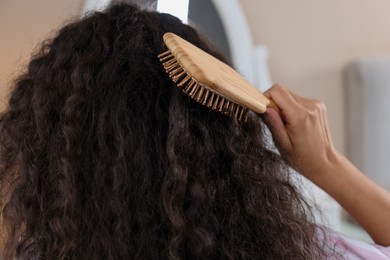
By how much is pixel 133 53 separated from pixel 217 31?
54cm

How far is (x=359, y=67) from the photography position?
3.34ft

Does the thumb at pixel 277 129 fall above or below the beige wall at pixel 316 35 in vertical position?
above

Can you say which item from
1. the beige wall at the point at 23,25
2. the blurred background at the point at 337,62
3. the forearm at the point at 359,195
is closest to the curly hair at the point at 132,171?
the forearm at the point at 359,195

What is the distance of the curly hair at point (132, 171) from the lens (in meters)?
0.36

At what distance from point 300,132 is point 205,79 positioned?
0.74 ft

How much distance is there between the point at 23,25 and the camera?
0.77 m

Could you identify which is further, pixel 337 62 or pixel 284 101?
pixel 337 62

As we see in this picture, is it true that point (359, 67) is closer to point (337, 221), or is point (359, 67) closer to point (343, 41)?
point (343, 41)

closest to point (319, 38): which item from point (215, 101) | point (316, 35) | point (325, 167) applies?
point (316, 35)

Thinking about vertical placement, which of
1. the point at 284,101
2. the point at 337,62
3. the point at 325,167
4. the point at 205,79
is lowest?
the point at 337,62

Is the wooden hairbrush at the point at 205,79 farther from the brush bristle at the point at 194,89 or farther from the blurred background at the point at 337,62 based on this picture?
the blurred background at the point at 337,62

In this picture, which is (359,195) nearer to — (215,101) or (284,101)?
(284,101)

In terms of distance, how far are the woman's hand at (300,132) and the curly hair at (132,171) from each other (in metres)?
0.08

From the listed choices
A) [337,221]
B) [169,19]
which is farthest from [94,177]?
[337,221]
